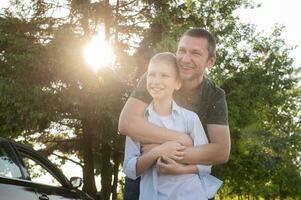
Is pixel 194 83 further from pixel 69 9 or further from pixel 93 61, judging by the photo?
pixel 69 9

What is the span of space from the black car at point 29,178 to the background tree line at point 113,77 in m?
13.9

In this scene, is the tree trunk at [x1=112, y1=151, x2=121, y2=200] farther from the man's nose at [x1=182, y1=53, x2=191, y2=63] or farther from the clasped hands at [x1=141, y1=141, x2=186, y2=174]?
the clasped hands at [x1=141, y1=141, x2=186, y2=174]

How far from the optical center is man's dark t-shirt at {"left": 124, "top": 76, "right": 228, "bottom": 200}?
260 centimetres

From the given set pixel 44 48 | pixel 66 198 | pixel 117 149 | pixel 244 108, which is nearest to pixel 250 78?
pixel 244 108

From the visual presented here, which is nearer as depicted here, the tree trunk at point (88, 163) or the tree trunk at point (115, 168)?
the tree trunk at point (88, 163)

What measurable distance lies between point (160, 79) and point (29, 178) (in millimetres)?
3706

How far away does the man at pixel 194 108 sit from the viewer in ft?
8.01

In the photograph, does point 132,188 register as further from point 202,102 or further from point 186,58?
point 186,58

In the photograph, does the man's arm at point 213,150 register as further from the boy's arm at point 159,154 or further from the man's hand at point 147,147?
the man's hand at point 147,147

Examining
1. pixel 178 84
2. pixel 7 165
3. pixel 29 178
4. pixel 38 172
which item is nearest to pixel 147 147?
pixel 178 84

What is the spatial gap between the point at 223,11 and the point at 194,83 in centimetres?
2189

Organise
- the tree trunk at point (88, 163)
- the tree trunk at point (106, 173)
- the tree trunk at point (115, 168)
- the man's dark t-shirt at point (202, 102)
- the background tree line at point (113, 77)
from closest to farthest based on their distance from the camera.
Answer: the man's dark t-shirt at point (202, 102)
the background tree line at point (113, 77)
the tree trunk at point (88, 163)
the tree trunk at point (106, 173)
the tree trunk at point (115, 168)

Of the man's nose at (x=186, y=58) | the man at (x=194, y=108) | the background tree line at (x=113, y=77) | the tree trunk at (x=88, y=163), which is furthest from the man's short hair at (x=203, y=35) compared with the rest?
the tree trunk at (x=88, y=163)

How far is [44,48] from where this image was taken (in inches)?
843
